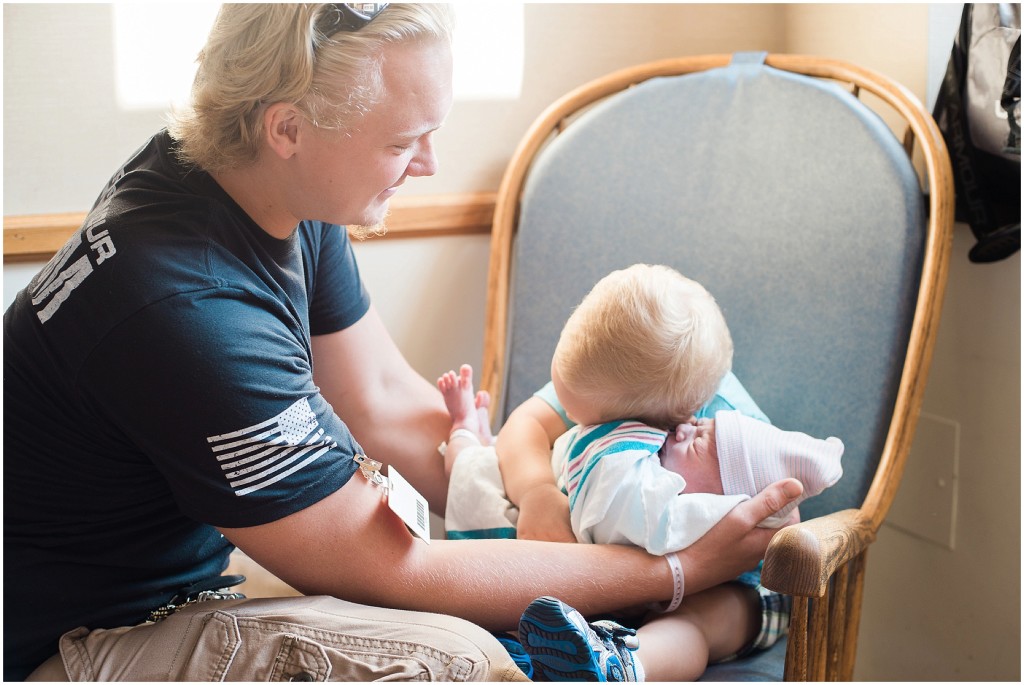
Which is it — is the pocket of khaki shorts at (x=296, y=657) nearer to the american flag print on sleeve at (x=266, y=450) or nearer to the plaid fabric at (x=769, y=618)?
the american flag print on sleeve at (x=266, y=450)

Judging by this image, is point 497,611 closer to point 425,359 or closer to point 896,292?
point 896,292

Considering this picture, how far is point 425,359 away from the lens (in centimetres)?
194

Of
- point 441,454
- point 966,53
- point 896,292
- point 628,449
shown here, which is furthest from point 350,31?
point 966,53

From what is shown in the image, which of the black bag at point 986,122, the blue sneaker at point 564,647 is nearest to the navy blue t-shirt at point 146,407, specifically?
the blue sneaker at point 564,647

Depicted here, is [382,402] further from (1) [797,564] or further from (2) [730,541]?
(1) [797,564]

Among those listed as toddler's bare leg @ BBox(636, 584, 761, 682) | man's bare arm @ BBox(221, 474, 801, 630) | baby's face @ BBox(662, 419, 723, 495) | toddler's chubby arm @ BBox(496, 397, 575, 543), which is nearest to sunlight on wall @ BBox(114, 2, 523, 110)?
toddler's chubby arm @ BBox(496, 397, 575, 543)

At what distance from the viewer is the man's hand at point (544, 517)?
126cm

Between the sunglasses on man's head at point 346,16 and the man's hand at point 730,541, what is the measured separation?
747 mm

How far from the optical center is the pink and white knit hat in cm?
124

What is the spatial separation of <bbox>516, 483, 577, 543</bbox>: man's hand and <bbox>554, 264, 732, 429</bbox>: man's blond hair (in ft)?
0.42

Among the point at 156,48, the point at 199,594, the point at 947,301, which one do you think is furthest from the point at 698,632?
the point at 156,48

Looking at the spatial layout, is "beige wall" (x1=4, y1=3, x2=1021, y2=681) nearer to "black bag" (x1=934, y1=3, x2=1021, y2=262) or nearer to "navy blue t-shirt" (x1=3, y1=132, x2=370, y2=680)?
"black bag" (x1=934, y1=3, x2=1021, y2=262)

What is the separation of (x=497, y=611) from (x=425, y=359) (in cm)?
89

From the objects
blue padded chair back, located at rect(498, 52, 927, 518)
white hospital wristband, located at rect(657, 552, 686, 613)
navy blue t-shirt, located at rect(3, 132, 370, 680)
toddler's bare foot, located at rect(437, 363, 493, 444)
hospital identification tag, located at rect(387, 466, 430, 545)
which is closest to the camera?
navy blue t-shirt, located at rect(3, 132, 370, 680)
